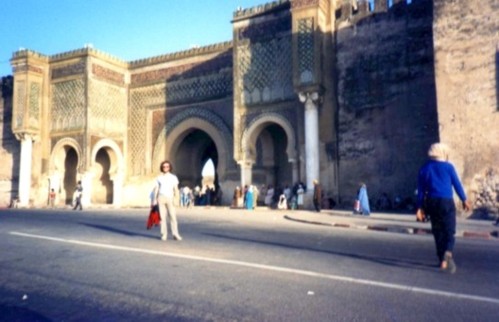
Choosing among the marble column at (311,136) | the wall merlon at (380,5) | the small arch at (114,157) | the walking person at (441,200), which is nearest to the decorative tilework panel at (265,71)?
the marble column at (311,136)

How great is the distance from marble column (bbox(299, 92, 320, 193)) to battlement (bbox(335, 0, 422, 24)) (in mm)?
3423

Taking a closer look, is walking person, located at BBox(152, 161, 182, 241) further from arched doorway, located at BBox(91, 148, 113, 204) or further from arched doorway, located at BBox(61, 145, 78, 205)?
arched doorway, located at BBox(61, 145, 78, 205)

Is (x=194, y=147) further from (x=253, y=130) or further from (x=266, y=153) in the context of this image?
(x=253, y=130)

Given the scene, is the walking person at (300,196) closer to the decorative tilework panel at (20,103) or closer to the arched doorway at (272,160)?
the arched doorway at (272,160)

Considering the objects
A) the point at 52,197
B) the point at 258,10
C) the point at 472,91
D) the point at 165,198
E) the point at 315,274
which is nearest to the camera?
the point at 315,274

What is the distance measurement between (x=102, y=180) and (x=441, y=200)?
20.3 metres

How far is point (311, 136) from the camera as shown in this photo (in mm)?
15391

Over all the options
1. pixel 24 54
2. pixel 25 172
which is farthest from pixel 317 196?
pixel 24 54

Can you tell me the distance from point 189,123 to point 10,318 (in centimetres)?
1748

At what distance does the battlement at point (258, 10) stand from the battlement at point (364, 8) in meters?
2.20

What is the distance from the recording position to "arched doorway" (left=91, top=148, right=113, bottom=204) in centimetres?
2159

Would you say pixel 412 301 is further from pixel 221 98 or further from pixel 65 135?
pixel 65 135

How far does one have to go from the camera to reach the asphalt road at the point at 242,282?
2773 millimetres

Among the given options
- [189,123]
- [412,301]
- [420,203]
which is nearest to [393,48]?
[189,123]
